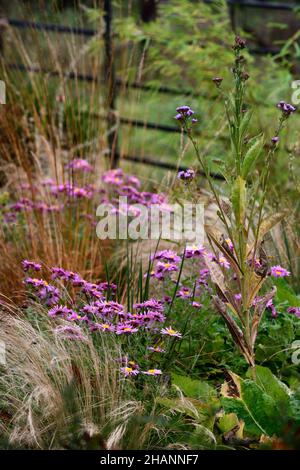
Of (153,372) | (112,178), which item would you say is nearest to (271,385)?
(153,372)

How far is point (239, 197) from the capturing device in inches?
94.1

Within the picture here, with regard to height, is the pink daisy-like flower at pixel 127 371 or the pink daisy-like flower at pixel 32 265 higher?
the pink daisy-like flower at pixel 32 265

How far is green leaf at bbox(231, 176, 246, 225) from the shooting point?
7.79 ft

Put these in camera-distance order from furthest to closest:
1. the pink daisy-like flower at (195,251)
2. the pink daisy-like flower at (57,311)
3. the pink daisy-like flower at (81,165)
Answer: 1. the pink daisy-like flower at (81,165)
2. the pink daisy-like flower at (195,251)
3. the pink daisy-like flower at (57,311)

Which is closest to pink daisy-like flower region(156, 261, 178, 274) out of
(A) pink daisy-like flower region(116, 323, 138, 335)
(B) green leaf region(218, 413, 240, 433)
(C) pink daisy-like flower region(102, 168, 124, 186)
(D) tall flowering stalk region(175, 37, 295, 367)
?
(D) tall flowering stalk region(175, 37, 295, 367)

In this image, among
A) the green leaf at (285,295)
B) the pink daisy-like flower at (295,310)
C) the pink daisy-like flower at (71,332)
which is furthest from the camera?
the green leaf at (285,295)

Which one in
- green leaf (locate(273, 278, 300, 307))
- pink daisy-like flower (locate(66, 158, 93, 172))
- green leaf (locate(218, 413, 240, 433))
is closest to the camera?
green leaf (locate(218, 413, 240, 433))

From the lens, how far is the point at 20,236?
12.0 feet

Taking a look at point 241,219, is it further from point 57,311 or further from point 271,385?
point 57,311

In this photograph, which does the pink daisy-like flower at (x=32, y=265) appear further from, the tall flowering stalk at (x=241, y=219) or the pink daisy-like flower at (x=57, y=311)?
the tall flowering stalk at (x=241, y=219)

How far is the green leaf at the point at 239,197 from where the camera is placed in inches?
93.5

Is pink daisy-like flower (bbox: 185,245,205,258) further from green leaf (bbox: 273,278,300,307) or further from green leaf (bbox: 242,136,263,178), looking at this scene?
green leaf (bbox: 242,136,263,178)

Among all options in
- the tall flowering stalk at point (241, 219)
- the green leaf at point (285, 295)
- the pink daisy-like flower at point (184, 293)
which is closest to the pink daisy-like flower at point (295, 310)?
the green leaf at point (285, 295)
